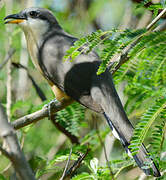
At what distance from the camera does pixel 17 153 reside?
1.35m

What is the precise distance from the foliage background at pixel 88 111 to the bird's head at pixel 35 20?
0.74 feet

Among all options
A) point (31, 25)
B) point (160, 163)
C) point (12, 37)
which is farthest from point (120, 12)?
point (160, 163)

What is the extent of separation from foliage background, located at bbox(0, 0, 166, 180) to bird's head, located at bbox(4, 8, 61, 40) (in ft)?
0.74

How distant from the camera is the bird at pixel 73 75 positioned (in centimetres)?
310

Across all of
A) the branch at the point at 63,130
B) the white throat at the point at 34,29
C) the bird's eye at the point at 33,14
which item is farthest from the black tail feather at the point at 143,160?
the bird's eye at the point at 33,14

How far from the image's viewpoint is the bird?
3104mm

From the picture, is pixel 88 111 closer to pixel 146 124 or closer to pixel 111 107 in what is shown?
pixel 111 107

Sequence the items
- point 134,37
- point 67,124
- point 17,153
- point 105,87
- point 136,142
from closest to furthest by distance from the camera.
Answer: point 17,153 < point 136,142 < point 134,37 < point 105,87 < point 67,124

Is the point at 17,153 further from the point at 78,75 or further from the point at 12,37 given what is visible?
the point at 12,37

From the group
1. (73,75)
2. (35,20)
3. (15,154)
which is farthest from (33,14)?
(15,154)

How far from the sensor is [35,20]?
14.8ft

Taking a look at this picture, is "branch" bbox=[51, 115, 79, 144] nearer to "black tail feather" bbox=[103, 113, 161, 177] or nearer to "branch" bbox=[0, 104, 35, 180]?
"black tail feather" bbox=[103, 113, 161, 177]

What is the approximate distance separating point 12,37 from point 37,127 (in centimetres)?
183

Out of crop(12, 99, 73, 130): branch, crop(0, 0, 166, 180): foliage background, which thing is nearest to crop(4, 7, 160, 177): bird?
crop(0, 0, 166, 180): foliage background
